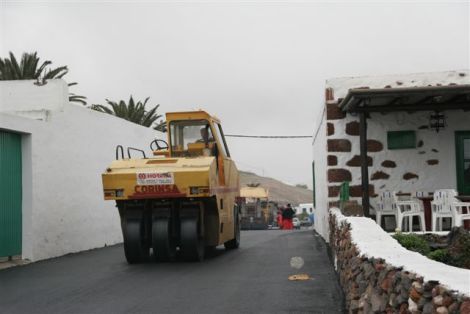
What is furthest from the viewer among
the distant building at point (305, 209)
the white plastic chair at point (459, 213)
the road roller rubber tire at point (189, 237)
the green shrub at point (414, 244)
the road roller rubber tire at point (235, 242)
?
the distant building at point (305, 209)

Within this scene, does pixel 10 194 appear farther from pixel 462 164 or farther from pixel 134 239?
pixel 462 164

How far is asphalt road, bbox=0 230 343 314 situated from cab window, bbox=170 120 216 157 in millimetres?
2277

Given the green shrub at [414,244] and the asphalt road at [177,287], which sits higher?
the green shrub at [414,244]

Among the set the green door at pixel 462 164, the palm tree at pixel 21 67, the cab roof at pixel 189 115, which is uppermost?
the palm tree at pixel 21 67

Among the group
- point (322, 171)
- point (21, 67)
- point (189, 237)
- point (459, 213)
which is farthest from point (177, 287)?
point (21, 67)

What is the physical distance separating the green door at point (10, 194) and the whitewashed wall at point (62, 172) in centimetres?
20

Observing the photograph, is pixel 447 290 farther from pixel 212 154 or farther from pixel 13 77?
pixel 13 77

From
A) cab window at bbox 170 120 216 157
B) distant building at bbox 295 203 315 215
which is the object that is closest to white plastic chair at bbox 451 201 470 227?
cab window at bbox 170 120 216 157


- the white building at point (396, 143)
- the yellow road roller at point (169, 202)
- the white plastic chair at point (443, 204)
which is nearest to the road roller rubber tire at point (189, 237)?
the yellow road roller at point (169, 202)

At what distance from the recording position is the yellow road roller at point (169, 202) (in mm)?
11188

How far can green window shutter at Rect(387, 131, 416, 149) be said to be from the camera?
43.7ft

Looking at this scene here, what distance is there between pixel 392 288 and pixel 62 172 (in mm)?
12102

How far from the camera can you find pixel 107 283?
926cm

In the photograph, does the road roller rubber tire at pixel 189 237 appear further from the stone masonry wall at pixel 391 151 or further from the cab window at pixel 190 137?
the stone masonry wall at pixel 391 151
